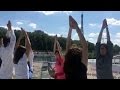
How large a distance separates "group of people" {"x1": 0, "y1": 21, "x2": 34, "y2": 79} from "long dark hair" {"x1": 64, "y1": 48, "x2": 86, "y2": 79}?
0.47m

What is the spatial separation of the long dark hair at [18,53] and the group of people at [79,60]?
0.28m

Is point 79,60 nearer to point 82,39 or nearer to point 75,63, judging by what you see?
point 75,63

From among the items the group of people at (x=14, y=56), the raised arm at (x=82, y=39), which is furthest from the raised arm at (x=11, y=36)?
the raised arm at (x=82, y=39)

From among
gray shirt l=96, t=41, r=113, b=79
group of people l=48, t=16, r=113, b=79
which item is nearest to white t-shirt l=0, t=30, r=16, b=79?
group of people l=48, t=16, r=113, b=79

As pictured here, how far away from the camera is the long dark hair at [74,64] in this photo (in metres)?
2.51

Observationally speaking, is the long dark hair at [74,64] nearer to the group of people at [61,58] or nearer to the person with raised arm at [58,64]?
the group of people at [61,58]

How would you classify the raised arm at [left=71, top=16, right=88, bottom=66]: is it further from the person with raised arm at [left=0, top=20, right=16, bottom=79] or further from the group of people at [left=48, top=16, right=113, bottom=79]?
the person with raised arm at [left=0, top=20, right=16, bottom=79]

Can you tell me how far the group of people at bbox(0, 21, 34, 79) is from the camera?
114 inches

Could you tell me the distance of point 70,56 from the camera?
2549mm

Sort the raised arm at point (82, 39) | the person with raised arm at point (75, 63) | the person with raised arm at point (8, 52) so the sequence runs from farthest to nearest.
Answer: the person with raised arm at point (8, 52)
the raised arm at point (82, 39)
the person with raised arm at point (75, 63)
